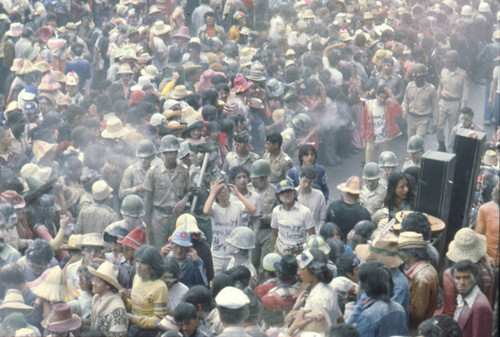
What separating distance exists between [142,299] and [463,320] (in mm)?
2482

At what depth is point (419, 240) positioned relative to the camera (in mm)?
7738

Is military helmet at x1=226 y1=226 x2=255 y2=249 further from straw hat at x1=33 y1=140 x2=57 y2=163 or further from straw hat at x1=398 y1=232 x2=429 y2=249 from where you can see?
straw hat at x1=33 y1=140 x2=57 y2=163

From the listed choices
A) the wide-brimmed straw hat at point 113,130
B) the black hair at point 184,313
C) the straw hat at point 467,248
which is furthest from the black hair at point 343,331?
the wide-brimmed straw hat at point 113,130

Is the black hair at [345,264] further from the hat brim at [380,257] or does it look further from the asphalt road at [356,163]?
the asphalt road at [356,163]

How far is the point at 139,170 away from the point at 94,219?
109 cm

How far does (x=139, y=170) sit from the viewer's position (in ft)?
34.2

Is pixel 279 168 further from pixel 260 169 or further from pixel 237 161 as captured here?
pixel 260 169

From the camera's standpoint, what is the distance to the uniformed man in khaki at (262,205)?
9742 mm

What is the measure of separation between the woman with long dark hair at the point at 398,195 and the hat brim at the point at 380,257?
185 cm

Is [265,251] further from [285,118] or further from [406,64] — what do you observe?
[406,64]

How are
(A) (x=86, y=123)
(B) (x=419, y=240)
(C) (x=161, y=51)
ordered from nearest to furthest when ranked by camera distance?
(B) (x=419, y=240) → (A) (x=86, y=123) → (C) (x=161, y=51)

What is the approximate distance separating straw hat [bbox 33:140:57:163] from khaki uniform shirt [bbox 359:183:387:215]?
362 cm

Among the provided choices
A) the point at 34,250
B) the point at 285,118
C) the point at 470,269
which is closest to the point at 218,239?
the point at 34,250

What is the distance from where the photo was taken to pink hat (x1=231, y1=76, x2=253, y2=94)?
13.2m
